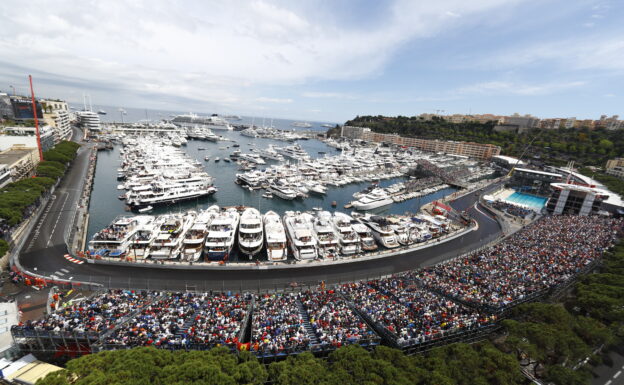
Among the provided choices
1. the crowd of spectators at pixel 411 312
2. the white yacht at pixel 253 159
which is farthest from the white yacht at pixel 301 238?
the white yacht at pixel 253 159

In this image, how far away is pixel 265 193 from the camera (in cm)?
6806

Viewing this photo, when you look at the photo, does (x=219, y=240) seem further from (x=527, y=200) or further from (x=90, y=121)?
(x=90, y=121)

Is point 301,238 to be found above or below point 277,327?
below

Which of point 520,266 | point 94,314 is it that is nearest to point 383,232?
point 520,266

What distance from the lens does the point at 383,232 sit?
41094 mm

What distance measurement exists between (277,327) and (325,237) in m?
19.3

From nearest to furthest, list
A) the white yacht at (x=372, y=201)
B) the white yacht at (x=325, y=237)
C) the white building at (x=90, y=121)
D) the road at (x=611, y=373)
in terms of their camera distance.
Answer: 1. the road at (x=611, y=373)
2. the white yacht at (x=325, y=237)
3. the white yacht at (x=372, y=201)
4. the white building at (x=90, y=121)

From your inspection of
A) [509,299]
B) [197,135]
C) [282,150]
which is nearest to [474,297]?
[509,299]

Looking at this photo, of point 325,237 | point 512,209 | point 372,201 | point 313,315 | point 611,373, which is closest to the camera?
point 611,373

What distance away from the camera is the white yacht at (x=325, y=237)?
36344mm

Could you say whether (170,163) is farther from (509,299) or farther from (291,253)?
(509,299)

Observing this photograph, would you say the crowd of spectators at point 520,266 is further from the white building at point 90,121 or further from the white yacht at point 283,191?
the white building at point 90,121

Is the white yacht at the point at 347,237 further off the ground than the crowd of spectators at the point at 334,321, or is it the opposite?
the crowd of spectators at the point at 334,321

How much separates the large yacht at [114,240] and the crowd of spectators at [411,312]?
91.5ft
